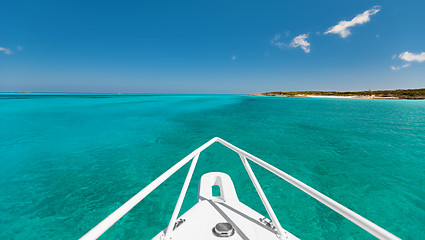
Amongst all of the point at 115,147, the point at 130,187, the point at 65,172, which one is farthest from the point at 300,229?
the point at 115,147

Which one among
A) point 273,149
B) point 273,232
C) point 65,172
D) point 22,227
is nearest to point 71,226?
point 22,227

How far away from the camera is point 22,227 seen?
433 centimetres

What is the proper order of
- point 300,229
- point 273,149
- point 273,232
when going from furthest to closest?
point 273,149 < point 300,229 < point 273,232

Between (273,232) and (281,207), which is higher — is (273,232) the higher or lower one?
the higher one

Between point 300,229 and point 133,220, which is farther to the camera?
point 133,220

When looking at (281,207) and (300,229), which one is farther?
(281,207)

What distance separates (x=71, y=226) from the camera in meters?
4.34

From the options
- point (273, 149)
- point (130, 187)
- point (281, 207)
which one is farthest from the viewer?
point (273, 149)

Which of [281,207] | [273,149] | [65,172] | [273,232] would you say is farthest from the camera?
[273,149]

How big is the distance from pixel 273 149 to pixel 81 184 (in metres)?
10.4

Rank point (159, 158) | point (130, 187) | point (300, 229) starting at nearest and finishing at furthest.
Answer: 1. point (300, 229)
2. point (130, 187)
3. point (159, 158)

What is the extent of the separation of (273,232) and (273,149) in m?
8.52

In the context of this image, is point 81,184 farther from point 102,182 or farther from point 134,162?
point 134,162

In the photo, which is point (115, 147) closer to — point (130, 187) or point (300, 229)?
point (130, 187)
